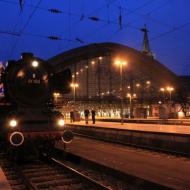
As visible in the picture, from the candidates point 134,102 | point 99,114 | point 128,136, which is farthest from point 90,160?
point 99,114

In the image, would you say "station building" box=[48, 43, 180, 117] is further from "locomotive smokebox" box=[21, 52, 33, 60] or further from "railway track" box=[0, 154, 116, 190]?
"railway track" box=[0, 154, 116, 190]

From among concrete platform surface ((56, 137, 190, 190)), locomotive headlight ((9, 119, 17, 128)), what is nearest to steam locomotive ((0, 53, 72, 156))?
locomotive headlight ((9, 119, 17, 128))

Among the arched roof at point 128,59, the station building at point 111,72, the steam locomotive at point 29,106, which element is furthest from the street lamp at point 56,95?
the arched roof at point 128,59

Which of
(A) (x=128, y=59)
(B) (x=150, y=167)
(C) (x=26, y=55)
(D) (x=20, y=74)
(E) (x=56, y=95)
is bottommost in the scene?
(B) (x=150, y=167)

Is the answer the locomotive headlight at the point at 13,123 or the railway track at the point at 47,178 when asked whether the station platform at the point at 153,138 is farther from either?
the locomotive headlight at the point at 13,123

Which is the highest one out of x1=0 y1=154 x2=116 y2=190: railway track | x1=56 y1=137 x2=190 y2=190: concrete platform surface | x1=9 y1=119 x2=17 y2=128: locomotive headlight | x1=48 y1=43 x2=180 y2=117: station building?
x1=48 y1=43 x2=180 y2=117: station building

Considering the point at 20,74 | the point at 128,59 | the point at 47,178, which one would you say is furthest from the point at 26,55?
the point at 128,59

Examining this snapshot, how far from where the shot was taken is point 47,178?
36.7 ft

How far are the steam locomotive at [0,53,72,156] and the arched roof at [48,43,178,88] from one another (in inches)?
3459

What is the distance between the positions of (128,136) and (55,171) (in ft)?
34.8

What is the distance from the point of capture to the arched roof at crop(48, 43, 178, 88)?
338 feet

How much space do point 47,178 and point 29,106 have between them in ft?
→ 12.5

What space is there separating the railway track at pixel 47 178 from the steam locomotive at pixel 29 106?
0.91m

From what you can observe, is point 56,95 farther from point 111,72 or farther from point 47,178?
point 111,72
